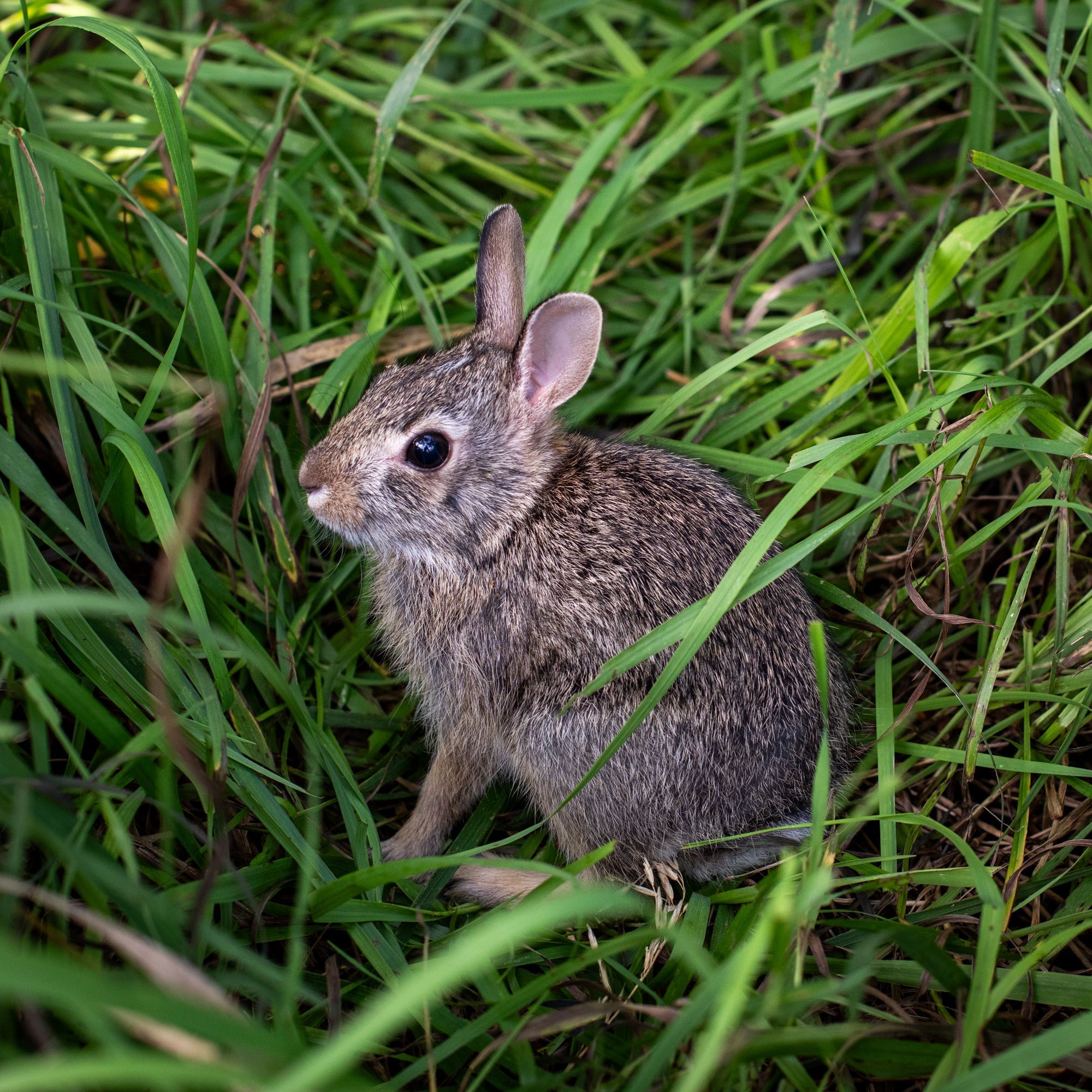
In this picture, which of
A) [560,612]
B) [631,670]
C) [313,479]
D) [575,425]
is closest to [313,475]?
[313,479]

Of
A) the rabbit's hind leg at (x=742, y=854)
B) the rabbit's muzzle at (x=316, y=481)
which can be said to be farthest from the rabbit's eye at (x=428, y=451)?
the rabbit's hind leg at (x=742, y=854)

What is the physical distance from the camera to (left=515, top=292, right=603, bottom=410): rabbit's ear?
3.60 metres

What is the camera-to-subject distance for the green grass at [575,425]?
2.54m

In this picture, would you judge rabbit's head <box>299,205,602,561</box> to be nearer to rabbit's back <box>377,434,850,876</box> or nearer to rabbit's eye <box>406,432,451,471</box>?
rabbit's eye <box>406,432,451,471</box>

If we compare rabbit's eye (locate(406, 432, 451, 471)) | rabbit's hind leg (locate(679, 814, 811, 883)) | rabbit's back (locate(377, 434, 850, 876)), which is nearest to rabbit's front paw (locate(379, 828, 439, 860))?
rabbit's back (locate(377, 434, 850, 876))

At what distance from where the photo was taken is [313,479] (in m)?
3.60

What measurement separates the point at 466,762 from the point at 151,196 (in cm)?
332

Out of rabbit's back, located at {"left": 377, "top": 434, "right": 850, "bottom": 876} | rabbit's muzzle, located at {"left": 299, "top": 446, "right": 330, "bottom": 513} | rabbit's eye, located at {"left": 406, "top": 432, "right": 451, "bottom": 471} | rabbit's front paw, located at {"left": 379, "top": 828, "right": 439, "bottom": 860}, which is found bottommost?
rabbit's front paw, located at {"left": 379, "top": 828, "right": 439, "bottom": 860}

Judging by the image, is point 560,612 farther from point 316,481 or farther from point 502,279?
point 502,279

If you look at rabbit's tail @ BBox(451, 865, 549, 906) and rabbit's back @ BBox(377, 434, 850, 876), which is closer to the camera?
rabbit's back @ BBox(377, 434, 850, 876)

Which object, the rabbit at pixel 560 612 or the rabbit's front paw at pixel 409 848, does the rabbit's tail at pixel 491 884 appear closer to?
the rabbit at pixel 560 612

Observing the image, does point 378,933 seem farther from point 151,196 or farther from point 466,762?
point 151,196

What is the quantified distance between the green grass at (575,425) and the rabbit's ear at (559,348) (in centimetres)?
56

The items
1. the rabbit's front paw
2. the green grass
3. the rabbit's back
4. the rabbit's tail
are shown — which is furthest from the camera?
the rabbit's front paw
